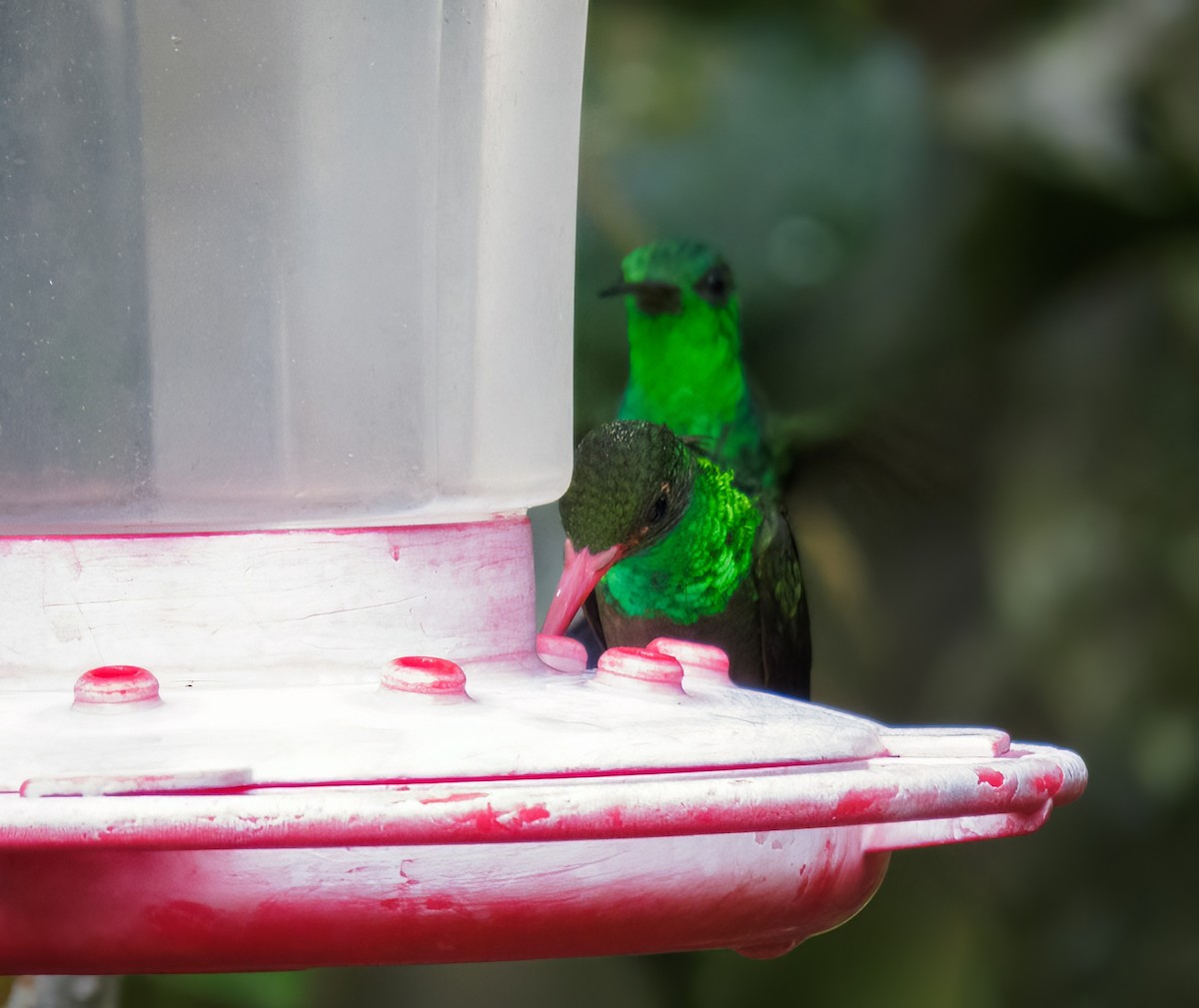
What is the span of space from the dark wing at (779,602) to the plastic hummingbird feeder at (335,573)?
1.14 metres

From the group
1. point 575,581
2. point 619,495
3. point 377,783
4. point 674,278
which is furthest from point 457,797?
point 674,278

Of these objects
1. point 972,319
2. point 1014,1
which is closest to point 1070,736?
point 972,319

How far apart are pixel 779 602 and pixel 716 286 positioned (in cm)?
49

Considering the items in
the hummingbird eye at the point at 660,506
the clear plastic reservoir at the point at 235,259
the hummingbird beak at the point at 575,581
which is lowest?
the hummingbird beak at the point at 575,581

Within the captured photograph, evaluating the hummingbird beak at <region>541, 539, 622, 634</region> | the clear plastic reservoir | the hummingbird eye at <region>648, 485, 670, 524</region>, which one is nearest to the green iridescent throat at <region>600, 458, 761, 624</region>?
the hummingbird eye at <region>648, 485, 670, 524</region>

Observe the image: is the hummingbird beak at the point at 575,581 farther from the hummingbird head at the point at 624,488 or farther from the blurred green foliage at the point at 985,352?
the blurred green foliage at the point at 985,352

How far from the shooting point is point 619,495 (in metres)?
1.97

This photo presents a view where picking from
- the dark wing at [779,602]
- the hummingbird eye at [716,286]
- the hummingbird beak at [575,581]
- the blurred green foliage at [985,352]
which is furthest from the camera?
the blurred green foliage at [985,352]

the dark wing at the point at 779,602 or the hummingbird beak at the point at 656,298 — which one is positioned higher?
the hummingbird beak at the point at 656,298

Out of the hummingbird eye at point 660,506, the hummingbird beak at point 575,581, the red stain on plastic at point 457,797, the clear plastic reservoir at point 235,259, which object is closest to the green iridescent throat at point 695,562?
the hummingbird eye at point 660,506

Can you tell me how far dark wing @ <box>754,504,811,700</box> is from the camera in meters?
2.48

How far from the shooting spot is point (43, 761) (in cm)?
80

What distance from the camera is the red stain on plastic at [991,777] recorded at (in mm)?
867

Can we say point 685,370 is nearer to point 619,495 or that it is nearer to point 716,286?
point 716,286
